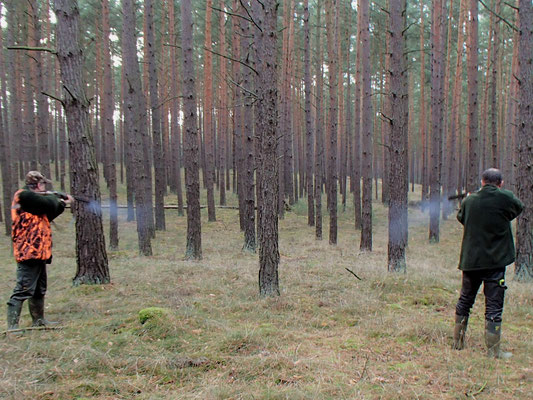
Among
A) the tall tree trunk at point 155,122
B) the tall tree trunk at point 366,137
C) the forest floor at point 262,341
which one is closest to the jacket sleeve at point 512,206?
the forest floor at point 262,341

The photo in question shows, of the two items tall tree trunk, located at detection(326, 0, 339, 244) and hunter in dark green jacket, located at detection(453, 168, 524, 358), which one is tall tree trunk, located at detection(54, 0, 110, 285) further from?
tall tree trunk, located at detection(326, 0, 339, 244)

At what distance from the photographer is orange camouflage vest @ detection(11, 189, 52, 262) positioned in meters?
4.98

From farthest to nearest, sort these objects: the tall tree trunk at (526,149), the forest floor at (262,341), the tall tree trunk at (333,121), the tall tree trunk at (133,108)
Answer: the tall tree trunk at (333,121) → the tall tree trunk at (133,108) → the tall tree trunk at (526,149) → the forest floor at (262,341)

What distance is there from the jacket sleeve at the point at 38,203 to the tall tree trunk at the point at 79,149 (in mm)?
1916

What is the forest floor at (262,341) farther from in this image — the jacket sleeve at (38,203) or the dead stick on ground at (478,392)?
the jacket sleeve at (38,203)

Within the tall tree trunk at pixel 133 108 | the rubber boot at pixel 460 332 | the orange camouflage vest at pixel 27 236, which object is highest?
the tall tree trunk at pixel 133 108

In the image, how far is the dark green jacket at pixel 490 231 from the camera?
438cm

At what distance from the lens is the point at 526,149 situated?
8258mm

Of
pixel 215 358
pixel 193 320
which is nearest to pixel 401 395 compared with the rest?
pixel 215 358

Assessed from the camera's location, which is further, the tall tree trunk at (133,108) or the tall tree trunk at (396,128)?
the tall tree trunk at (133,108)

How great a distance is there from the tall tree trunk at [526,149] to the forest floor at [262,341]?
0.68 m

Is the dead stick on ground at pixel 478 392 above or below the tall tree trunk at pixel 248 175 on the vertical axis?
below

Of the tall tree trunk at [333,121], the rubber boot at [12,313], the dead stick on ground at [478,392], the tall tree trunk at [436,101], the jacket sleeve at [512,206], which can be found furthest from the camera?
the tall tree trunk at [436,101]

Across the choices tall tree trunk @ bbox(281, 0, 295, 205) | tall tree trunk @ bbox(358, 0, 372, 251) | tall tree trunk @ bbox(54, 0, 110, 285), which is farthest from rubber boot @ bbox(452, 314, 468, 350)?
tall tree trunk @ bbox(281, 0, 295, 205)
